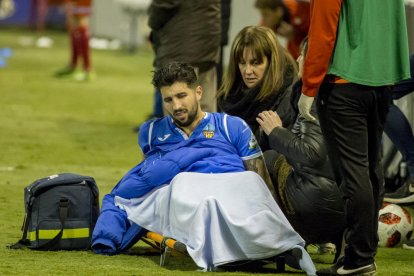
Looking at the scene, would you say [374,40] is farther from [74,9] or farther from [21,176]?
[74,9]

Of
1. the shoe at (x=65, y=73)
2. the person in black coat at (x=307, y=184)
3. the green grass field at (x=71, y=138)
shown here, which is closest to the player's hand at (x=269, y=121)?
the person in black coat at (x=307, y=184)

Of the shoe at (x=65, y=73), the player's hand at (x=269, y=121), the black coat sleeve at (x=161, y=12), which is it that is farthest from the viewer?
the shoe at (x=65, y=73)

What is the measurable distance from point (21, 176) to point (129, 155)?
1546mm

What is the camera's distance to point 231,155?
6.13 metres

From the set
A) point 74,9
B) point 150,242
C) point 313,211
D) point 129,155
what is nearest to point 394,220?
point 313,211

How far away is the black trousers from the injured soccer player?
0.30 meters

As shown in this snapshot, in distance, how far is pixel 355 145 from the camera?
5.35m

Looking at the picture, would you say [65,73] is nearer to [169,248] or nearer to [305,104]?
[169,248]

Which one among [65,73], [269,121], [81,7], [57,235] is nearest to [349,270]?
[269,121]

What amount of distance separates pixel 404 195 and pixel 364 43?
2.60 m

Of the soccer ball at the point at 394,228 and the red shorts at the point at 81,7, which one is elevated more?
the soccer ball at the point at 394,228

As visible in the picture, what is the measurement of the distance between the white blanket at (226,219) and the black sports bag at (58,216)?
58 cm

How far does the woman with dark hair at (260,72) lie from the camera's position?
22.4 ft

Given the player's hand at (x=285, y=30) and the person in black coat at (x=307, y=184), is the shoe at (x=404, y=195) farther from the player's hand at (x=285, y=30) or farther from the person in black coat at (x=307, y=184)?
the player's hand at (x=285, y=30)
